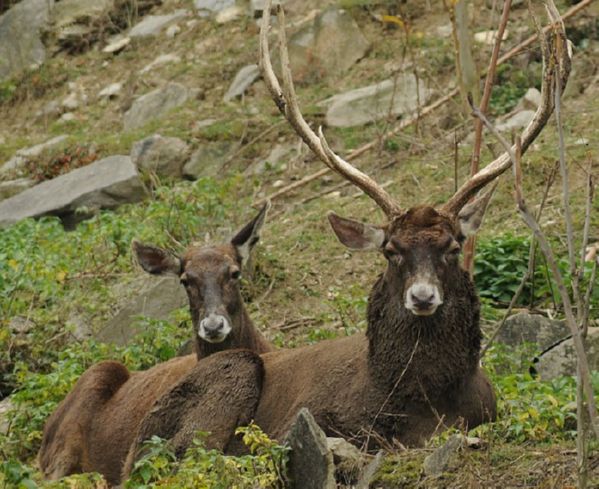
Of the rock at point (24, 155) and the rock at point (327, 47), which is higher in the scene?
the rock at point (327, 47)

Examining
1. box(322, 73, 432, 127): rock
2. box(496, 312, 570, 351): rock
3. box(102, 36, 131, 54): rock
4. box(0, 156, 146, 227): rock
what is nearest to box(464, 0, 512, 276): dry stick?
box(496, 312, 570, 351): rock

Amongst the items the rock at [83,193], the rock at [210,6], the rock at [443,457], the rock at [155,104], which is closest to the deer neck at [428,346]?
the rock at [443,457]

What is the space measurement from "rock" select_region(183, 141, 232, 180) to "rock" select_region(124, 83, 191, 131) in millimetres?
2478

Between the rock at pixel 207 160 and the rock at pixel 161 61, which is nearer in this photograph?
the rock at pixel 207 160

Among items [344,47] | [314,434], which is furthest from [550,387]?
[344,47]

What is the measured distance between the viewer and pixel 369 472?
22.1 ft

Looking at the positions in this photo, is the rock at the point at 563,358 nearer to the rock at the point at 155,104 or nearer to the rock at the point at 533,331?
the rock at the point at 533,331

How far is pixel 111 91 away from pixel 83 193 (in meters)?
6.03

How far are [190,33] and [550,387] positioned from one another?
53.9 feet

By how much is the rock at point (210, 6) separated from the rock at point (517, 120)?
9005 mm

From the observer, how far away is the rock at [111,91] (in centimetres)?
2367

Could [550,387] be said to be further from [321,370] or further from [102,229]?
[102,229]

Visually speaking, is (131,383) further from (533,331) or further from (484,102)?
(484,102)

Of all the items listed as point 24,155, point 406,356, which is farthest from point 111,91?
point 406,356
